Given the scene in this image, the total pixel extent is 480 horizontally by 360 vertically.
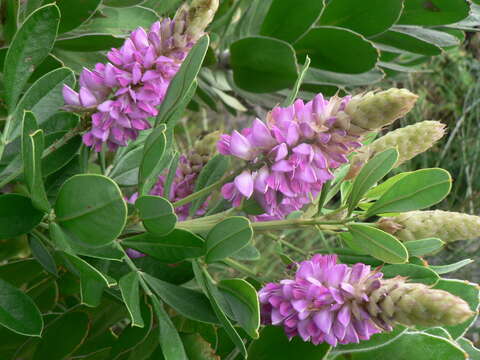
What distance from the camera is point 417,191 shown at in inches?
29.7

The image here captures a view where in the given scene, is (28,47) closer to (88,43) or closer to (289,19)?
(88,43)

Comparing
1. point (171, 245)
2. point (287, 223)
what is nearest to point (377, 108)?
point (287, 223)

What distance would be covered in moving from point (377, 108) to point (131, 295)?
1.20 ft

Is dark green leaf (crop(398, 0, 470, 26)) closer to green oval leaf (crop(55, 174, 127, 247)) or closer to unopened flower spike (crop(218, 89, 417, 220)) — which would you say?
unopened flower spike (crop(218, 89, 417, 220))

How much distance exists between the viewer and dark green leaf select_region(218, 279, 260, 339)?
0.70 metres

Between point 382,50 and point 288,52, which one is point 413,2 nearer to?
point 382,50

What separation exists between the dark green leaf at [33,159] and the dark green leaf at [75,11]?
0.26 metres

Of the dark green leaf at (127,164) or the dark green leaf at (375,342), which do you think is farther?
the dark green leaf at (127,164)

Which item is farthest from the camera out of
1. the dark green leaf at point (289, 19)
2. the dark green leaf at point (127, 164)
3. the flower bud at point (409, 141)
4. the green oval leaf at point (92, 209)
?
the dark green leaf at point (289, 19)

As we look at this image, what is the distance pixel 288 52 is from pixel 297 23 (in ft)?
0.22

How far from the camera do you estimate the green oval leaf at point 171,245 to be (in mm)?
752

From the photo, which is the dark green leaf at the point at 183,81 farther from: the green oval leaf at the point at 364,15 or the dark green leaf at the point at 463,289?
the green oval leaf at the point at 364,15

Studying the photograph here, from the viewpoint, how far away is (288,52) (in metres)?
1.10

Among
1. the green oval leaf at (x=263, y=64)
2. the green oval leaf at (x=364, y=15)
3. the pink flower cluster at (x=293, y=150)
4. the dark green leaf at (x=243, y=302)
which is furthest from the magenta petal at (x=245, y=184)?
the green oval leaf at (x=364, y=15)
